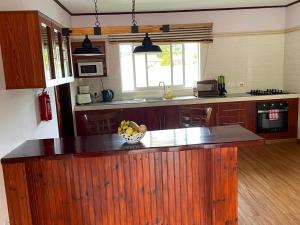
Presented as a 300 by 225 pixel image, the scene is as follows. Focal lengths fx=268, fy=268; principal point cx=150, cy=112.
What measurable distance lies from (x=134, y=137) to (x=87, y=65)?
9.93 feet

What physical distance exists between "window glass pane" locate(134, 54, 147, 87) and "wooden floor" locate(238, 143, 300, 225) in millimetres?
2265

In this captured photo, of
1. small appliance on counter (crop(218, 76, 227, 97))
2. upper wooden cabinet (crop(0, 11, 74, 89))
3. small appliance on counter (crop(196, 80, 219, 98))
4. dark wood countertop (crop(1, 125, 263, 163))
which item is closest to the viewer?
A: upper wooden cabinet (crop(0, 11, 74, 89))

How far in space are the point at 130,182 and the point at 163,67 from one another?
3411 mm

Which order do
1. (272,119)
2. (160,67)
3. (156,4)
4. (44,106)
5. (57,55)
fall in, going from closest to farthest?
(57,55)
(44,106)
(156,4)
(272,119)
(160,67)

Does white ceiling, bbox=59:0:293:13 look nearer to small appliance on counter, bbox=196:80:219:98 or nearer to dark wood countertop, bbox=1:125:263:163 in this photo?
small appliance on counter, bbox=196:80:219:98

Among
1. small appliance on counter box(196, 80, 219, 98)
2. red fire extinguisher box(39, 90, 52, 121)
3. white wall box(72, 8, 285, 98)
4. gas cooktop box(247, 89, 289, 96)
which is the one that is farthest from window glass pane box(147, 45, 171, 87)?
red fire extinguisher box(39, 90, 52, 121)

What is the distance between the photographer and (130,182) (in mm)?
2277

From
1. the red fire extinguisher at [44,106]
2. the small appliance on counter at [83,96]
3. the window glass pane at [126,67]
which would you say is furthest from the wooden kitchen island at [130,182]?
the window glass pane at [126,67]

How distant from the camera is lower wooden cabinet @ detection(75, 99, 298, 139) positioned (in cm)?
473

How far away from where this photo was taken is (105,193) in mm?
2273

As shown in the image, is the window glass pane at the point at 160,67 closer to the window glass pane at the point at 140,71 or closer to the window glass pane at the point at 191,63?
the window glass pane at the point at 140,71

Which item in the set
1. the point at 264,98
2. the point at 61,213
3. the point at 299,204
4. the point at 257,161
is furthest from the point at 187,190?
the point at 264,98

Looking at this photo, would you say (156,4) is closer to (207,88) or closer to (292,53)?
(207,88)

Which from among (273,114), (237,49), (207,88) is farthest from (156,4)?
(273,114)
